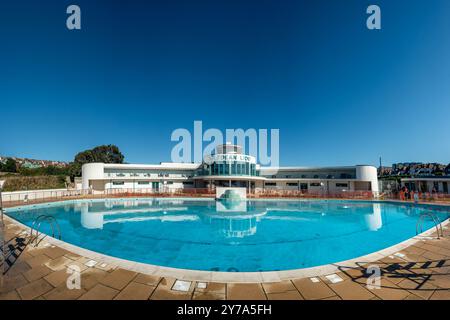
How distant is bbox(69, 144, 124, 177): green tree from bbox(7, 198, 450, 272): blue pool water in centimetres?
3042

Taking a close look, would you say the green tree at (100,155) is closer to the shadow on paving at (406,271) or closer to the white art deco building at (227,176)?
the white art deco building at (227,176)

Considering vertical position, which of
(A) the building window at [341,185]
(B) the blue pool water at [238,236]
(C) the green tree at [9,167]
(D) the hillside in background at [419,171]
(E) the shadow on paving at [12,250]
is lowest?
(B) the blue pool water at [238,236]

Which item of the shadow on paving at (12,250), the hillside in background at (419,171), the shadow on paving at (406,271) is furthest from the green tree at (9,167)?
the hillside in background at (419,171)

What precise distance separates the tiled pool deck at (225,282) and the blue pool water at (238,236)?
206cm

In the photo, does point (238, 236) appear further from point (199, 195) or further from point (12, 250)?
point (199, 195)

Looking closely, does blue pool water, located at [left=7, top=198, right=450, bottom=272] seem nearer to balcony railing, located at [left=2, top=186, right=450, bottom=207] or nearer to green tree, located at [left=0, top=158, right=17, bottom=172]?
balcony railing, located at [left=2, top=186, right=450, bottom=207]

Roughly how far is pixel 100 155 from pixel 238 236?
Answer: 45038mm

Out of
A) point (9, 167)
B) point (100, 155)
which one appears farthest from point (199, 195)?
point (9, 167)

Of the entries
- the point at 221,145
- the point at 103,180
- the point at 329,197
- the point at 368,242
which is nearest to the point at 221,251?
the point at 368,242

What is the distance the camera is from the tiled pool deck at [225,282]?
10.4 feet

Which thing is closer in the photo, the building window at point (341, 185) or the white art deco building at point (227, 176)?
the white art deco building at point (227, 176)

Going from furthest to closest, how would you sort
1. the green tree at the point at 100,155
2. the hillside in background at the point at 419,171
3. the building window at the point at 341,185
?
the hillside in background at the point at 419,171
the green tree at the point at 100,155
the building window at the point at 341,185
